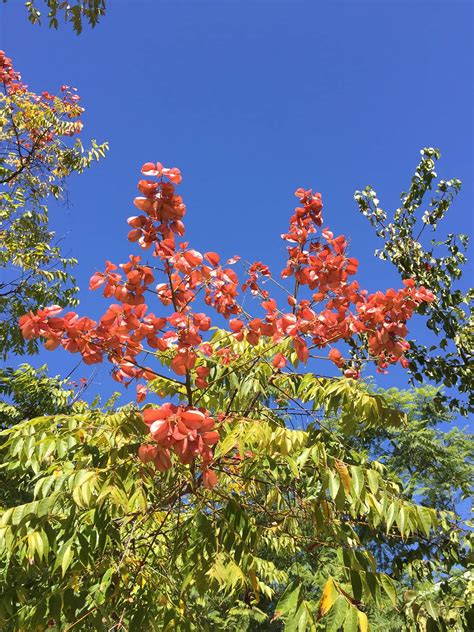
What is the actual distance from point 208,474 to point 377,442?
9919 mm

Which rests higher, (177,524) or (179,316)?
(179,316)

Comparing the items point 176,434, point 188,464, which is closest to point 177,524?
point 188,464

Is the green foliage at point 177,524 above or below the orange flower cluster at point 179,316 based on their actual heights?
below

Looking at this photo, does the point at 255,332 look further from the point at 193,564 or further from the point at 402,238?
the point at 402,238

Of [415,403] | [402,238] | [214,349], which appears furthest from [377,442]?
[214,349]

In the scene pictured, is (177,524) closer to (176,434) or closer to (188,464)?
(188,464)

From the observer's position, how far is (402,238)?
4758 millimetres

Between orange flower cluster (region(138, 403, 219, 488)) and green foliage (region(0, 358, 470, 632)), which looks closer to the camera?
orange flower cluster (region(138, 403, 219, 488))

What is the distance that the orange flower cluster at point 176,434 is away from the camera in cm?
151

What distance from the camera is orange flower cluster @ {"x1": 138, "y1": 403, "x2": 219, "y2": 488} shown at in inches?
59.5

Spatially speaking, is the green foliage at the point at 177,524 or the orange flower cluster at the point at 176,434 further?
the green foliage at the point at 177,524

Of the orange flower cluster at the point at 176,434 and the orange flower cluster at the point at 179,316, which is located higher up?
the orange flower cluster at the point at 179,316

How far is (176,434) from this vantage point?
1505 millimetres

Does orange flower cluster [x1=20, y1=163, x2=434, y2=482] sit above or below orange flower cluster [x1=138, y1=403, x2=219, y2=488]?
above
